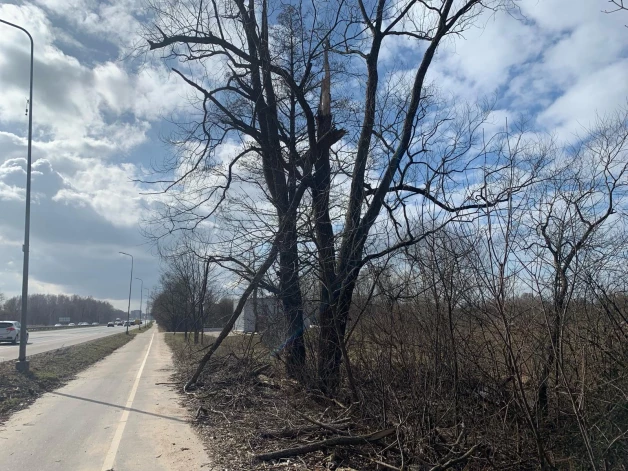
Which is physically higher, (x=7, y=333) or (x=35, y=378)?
(x=7, y=333)

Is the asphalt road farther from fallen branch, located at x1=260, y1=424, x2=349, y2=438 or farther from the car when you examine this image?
fallen branch, located at x1=260, y1=424, x2=349, y2=438

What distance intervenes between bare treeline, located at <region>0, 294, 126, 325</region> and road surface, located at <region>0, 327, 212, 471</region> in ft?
362

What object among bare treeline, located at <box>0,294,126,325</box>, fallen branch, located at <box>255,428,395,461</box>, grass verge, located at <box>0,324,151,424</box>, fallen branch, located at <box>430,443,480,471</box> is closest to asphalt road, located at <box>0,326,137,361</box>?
grass verge, located at <box>0,324,151,424</box>

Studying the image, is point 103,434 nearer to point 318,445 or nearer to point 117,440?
point 117,440

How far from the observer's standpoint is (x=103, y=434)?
8914mm

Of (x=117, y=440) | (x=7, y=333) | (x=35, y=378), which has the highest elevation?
(x=7, y=333)

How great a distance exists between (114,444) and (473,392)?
17.8ft

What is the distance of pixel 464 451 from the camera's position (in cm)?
589

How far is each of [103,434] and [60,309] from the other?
554 feet

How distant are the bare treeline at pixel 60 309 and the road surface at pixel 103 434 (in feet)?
362

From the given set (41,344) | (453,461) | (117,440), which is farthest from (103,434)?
(41,344)

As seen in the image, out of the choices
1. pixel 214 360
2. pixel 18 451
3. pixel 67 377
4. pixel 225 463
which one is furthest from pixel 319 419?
pixel 67 377

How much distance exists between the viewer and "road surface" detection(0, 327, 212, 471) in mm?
7125

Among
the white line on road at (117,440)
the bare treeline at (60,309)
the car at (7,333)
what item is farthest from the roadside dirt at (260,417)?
the bare treeline at (60,309)
